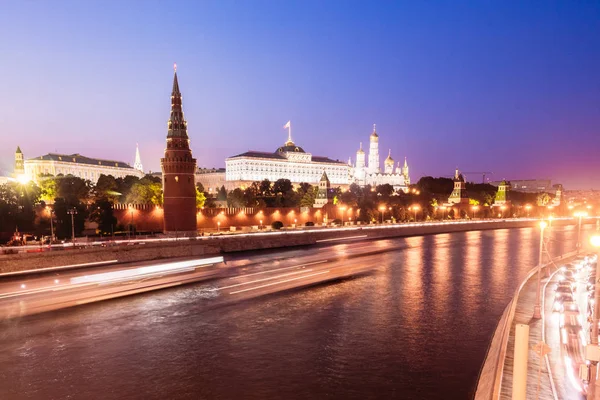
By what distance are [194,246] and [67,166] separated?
98.8 m

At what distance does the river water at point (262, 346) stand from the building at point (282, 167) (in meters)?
101

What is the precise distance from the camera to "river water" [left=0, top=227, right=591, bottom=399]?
1212cm

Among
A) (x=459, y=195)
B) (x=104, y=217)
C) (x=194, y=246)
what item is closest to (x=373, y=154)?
(x=459, y=195)

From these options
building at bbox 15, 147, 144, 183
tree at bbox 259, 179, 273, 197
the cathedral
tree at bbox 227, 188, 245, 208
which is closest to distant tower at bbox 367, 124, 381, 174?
the cathedral

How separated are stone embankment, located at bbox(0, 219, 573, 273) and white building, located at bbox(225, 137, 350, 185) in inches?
2781

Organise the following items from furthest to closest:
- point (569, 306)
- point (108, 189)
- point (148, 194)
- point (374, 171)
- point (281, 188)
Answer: point (374, 171)
point (281, 188)
point (108, 189)
point (148, 194)
point (569, 306)

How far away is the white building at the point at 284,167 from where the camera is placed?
129 metres

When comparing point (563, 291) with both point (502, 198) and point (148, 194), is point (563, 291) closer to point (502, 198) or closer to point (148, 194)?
point (148, 194)

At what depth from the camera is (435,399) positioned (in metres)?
11.6

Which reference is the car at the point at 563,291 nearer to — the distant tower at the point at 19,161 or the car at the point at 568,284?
the car at the point at 568,284

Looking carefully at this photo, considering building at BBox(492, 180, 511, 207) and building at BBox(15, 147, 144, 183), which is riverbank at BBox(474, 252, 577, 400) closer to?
building at BBox(492, 180, 511, 207)

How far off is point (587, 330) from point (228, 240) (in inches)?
1232

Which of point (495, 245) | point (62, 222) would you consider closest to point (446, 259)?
point (495, 245)

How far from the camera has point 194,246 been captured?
38875mm
